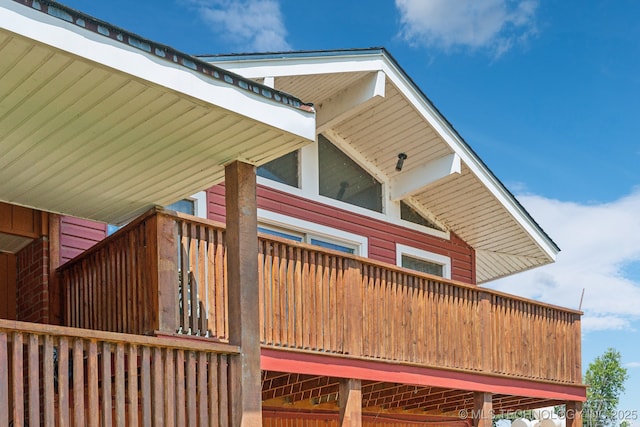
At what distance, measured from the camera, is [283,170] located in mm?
13195

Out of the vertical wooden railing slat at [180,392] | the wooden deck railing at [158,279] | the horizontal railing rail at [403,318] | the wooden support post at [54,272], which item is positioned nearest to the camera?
the vertical wooden railing slat at [180,392]

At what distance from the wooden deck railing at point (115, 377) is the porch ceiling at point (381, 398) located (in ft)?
8.13

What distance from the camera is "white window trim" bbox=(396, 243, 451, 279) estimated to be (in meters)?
14.8

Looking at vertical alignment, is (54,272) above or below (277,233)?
below

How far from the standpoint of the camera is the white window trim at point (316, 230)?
1273 cm

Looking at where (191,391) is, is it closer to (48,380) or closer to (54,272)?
(48,380)

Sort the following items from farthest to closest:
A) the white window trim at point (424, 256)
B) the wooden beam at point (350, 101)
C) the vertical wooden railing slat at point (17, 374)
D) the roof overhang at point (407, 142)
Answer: the white window trim at point (424, 256), the wooden beam at point (350, 101), the roof overhang at point (407, 142), the vertical wooden railing slat at point (17, 374)

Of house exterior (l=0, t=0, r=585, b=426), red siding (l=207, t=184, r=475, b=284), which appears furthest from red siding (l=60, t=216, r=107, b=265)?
red siding (l=207, t=184, r=475, b=284)

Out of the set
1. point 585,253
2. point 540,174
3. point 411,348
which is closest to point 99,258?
point 411,348

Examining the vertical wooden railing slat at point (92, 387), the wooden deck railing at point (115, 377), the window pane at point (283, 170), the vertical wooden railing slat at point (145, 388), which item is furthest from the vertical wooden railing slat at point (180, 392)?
the window pane at point (283, 170)

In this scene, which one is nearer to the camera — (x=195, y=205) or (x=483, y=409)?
(x=195, y=205)

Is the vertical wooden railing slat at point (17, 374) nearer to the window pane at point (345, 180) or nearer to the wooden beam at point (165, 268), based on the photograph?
the wooden beam at point (165, 268)

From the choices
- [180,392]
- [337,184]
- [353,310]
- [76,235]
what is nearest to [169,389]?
[180,392]

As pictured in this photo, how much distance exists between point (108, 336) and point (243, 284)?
1.40m
